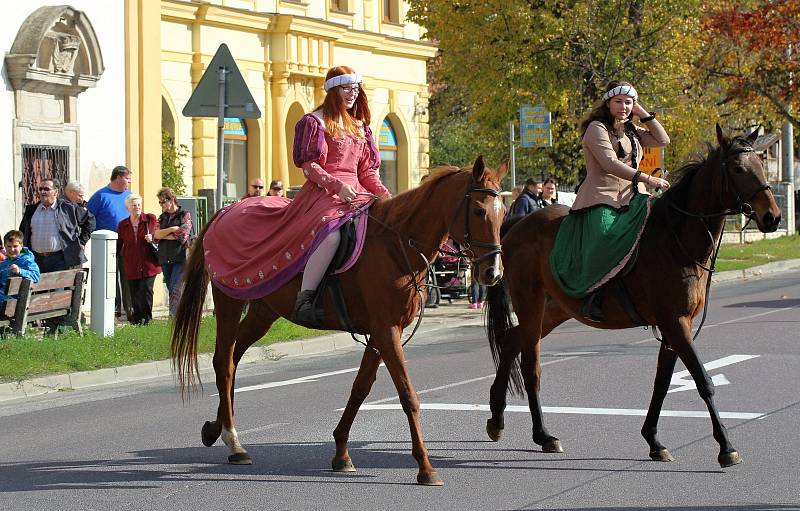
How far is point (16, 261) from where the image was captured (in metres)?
15.8

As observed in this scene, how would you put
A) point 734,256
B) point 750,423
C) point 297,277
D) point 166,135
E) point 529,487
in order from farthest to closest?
point 734,256 → point 166,135 → point 750,423 → point 297,277 → point 529,487

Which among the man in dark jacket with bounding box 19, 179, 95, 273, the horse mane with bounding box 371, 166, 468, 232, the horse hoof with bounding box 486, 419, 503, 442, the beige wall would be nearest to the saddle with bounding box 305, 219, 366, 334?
the horse mane with bounding box 371, 166, 468, 232

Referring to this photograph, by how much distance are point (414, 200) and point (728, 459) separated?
8.09 ft

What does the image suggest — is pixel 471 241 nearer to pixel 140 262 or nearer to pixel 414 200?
pixel 414 200

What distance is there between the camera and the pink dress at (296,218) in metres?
8.96

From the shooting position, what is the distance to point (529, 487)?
8078mm

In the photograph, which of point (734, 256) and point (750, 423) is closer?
point (750, 423)

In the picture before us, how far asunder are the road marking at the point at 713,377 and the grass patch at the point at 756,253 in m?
16.9

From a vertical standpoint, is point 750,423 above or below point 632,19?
below

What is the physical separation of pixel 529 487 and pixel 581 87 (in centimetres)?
2541

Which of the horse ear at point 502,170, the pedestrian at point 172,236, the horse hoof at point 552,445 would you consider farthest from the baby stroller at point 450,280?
the horse ear at point 502,170

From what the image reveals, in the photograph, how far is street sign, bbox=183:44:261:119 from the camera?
1658cm

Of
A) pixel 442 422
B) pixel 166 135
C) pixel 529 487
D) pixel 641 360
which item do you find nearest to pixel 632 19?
pixel 166 135

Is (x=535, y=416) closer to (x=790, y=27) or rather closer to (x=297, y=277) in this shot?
(x=297, y=277)
